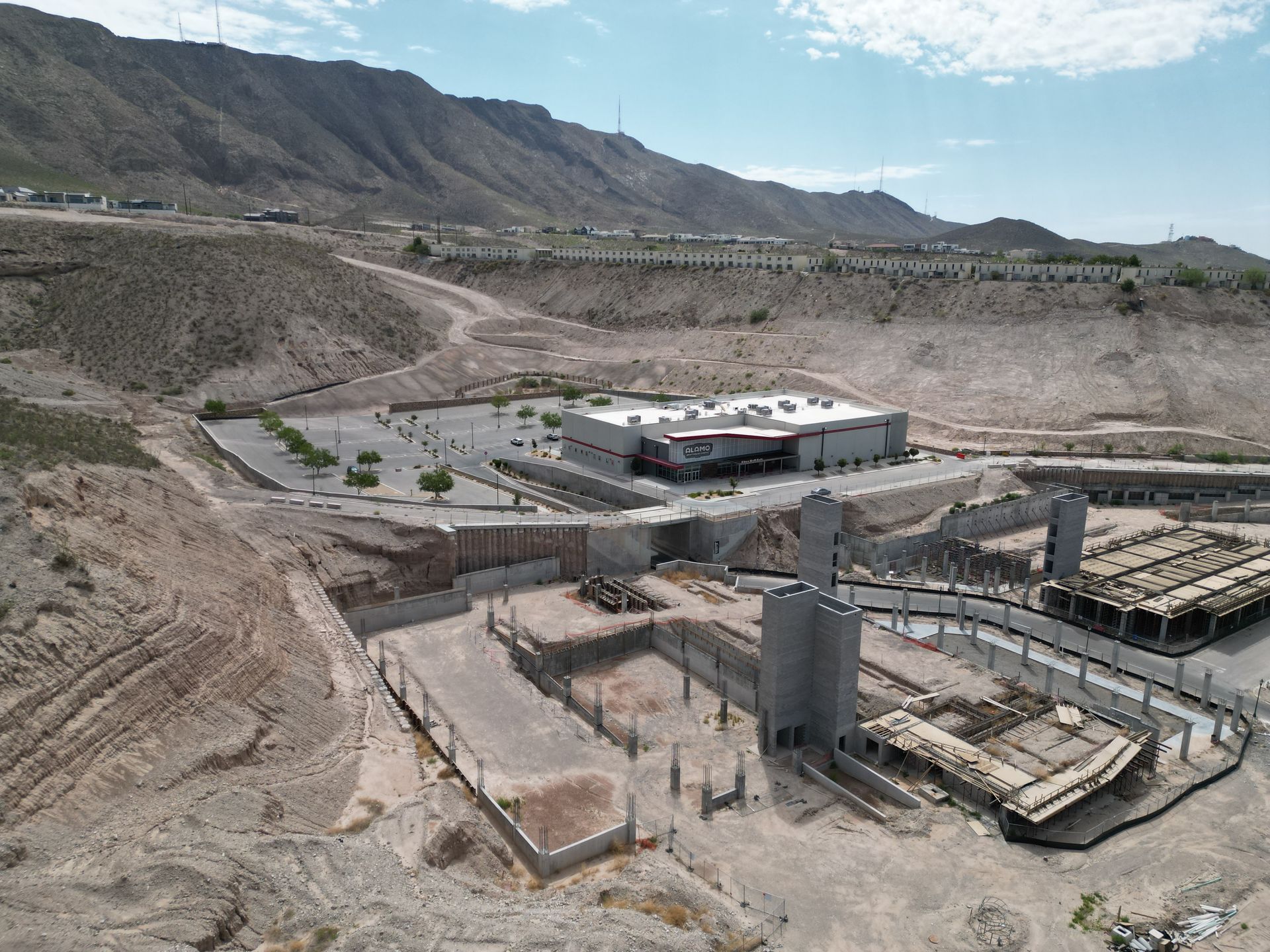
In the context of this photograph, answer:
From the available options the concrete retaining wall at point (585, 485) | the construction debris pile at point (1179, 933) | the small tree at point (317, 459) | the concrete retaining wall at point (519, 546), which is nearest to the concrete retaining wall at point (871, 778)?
the construction debris pile at point (1179, 933)

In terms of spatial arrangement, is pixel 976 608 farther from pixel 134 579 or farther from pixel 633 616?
pixel 134 579

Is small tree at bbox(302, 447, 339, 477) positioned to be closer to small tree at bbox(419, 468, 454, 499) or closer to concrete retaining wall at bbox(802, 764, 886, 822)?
small tree at bbox(419, 468, 454, 499)

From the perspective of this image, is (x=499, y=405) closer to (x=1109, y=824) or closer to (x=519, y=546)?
(x=519, y=546)

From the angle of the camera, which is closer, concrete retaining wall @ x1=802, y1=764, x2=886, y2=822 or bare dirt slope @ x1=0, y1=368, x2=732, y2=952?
bare dirt slope @ x1=0, y1=368, x2=732, y2=952

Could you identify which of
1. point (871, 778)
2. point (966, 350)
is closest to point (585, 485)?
point (871, 778)

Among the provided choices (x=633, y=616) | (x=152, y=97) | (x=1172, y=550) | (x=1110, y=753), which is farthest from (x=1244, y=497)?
(x=152, y=97)

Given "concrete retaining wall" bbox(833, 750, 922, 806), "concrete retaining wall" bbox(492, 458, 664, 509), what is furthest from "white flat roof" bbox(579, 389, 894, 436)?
"concrete retaining wall" bbox(833, 750, 922, 806)
